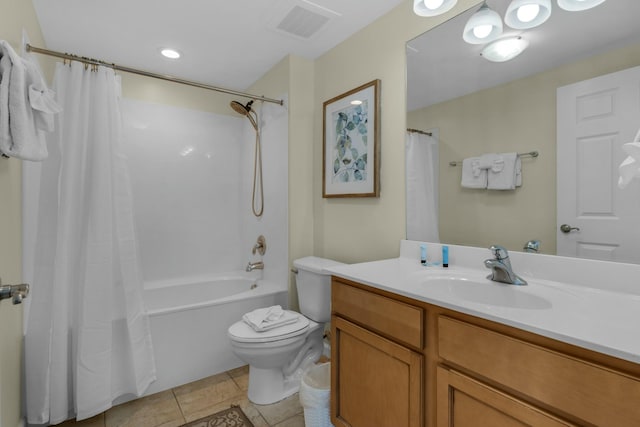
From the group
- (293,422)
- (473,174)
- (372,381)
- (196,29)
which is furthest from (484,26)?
(293,422)

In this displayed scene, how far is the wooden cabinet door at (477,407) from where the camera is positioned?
75 centimetres

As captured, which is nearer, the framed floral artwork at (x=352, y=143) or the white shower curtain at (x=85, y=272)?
the white shower curtain at (x=85, y=272)

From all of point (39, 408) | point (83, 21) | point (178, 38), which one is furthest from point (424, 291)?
point (83, 21)

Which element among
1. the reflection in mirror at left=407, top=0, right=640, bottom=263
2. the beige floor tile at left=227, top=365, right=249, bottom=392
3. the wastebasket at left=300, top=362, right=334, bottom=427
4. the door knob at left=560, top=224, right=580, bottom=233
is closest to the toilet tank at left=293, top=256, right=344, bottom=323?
the wastebasket at left=300, top=362, right=334, bottom=427

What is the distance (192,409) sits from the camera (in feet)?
5.84

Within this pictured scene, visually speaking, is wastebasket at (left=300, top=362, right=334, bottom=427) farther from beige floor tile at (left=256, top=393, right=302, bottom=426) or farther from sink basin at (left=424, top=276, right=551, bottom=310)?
sink basin at (left=424, top=276, right=551, bottom=310)

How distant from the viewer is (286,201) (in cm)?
240

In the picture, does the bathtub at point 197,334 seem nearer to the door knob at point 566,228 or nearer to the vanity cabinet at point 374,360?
the vanity cabinet at point 374,360

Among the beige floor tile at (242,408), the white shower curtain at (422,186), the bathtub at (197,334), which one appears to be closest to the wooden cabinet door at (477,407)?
the white shower curtain at (422,186)

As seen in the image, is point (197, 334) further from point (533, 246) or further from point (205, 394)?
point (533, 246)

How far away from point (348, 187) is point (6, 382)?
1.90 m

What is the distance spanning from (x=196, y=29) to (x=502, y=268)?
7.43 feet

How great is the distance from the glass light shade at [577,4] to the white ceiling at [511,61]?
0.06ft

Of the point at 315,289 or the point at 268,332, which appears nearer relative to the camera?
the point at 268,332
